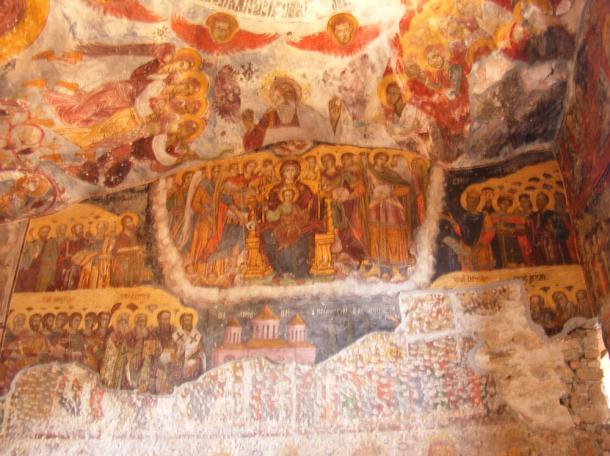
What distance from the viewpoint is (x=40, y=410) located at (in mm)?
6832

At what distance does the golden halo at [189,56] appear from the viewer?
7215mm

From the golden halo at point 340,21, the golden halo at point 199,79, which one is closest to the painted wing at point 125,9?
the golden halo at point 199,79

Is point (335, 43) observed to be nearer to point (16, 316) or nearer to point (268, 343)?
point (268, 343)

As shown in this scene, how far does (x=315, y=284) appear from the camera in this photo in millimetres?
7117

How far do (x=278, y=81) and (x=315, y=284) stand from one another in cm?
261

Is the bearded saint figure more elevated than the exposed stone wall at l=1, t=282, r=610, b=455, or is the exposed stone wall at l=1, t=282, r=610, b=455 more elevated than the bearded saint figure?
the bearded saint figure

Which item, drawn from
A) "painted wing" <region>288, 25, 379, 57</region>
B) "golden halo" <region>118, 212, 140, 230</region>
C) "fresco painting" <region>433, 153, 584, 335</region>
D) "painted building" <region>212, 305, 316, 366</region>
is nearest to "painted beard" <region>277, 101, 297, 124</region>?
"painted wing" <region>288, 25, 379, 57</region>

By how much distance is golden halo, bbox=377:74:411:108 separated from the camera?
23.9ft

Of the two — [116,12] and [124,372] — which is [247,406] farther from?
[116,12]

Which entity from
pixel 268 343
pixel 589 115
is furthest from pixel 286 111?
pixel 589 115

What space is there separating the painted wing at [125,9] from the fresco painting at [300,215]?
2144mm

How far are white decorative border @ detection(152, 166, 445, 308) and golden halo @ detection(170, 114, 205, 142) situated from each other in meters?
1.34

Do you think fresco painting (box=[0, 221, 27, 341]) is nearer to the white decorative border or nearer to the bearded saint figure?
the white decorative border

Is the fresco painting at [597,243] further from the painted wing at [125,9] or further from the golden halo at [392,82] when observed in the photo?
the painted wing at [125,9]
